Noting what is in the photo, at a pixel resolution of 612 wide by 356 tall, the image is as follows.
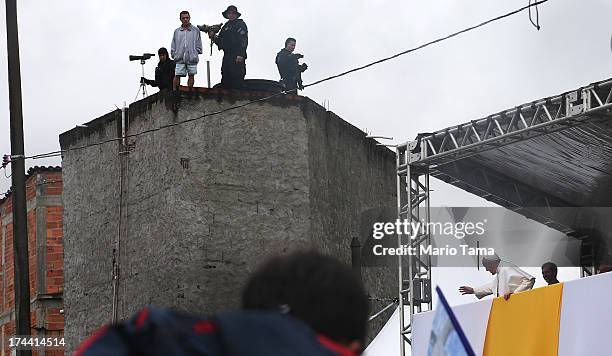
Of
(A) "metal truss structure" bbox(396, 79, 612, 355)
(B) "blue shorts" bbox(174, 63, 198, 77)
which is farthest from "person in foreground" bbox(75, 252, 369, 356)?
(B) "blue shorts" bbox(174, 63, 198, 77)

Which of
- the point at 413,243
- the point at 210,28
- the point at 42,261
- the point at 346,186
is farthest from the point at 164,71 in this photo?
the point at 42,261

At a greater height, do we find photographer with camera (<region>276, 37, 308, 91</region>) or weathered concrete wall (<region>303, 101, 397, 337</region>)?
photographer with camera (<region>276, 37, 308, 91</region>)

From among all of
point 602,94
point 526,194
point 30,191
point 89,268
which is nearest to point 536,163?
point 526,194

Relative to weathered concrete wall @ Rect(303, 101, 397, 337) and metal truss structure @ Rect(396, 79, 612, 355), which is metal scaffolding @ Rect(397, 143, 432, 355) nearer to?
metal truss structure @ Rect(396, 79, 612, 355)

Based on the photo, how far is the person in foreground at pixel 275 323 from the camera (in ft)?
5.72

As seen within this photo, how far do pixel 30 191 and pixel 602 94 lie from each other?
48.2 feet

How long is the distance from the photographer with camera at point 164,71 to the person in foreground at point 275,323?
15676 mm

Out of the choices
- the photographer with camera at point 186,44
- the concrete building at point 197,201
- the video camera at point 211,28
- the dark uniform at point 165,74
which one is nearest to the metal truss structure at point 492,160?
the concrete building at point 197,201

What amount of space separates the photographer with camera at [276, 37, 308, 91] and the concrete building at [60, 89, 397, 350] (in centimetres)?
25

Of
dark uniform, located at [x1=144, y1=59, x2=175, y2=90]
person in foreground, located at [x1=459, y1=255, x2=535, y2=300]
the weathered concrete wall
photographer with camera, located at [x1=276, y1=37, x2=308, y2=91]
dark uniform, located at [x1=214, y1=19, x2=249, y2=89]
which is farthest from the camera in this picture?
the weathered concrete wall

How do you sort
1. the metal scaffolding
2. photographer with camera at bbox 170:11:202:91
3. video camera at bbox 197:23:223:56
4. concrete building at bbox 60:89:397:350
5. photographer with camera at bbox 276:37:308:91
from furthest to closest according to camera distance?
photographer with camera at bbox 276:37:308:91, video camera at bbox 197:23:223:56, concrete building at bbox 60:89:397:350, photographer with camera at bbox 170:11:202:91, the metal scaffolding

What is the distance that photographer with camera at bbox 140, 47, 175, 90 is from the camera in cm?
1739

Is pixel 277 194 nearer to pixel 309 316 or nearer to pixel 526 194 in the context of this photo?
pixel 526 194

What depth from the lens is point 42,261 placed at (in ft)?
74.7
